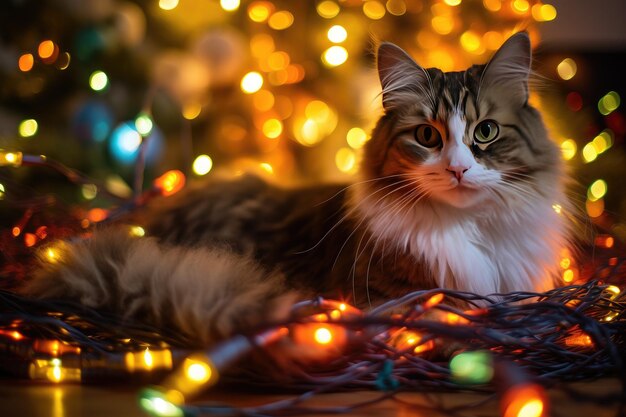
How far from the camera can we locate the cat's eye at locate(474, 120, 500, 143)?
1.06m

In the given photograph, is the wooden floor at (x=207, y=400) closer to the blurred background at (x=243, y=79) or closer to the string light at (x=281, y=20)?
the blurred background at (x=243, y=79)

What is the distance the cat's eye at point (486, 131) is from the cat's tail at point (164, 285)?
468 millimetres

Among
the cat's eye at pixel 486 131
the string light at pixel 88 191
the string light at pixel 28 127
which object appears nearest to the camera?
the cat's eye at pixel 486 131

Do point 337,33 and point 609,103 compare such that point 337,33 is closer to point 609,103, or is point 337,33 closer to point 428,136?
point 609,103

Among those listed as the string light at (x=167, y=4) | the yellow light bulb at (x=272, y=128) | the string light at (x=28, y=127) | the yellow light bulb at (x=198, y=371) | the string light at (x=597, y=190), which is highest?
the string light at (x=167, y=4)

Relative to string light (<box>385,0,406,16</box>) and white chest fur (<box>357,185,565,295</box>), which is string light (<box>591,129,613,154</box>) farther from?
white chest fur (<box>357,185,565,295</box>)

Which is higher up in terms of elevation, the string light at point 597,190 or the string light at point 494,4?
the string light at point 494,4

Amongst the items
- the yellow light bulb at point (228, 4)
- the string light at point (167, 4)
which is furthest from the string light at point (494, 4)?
the string light at point (167, 4)

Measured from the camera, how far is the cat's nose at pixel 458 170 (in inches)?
38.6

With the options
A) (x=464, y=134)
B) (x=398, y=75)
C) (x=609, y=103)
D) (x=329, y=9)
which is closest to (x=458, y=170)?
(x=464, y=134)

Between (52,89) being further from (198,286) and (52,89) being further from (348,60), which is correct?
(198,286)

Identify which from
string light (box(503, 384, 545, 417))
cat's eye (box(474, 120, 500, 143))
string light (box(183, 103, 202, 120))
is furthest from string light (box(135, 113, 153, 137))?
string light (box(503, 384, 545, 417))

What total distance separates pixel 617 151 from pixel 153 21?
2.04m

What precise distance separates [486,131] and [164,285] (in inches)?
26.3
